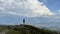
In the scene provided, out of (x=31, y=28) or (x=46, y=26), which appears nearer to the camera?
(x=46, y=26)

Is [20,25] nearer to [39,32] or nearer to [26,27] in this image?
[26,27]

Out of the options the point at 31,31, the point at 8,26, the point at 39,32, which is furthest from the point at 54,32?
the point at 8,26

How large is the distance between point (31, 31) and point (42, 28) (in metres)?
3.33

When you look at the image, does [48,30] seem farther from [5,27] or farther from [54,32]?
[5,27]

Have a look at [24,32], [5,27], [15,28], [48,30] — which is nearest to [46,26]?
[48,30]

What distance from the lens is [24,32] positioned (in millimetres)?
37062

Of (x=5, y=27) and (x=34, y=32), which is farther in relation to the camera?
(x=5, y=27)

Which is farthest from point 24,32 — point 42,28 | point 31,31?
point 42,28

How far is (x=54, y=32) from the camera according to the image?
36.6 meters

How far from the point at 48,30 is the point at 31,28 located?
541cm

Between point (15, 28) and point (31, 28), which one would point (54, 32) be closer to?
point (31, 28)

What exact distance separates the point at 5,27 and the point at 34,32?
970cm

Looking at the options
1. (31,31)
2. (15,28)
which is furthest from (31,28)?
(15,28)

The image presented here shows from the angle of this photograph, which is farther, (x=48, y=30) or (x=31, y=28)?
(x=31, y=28)
